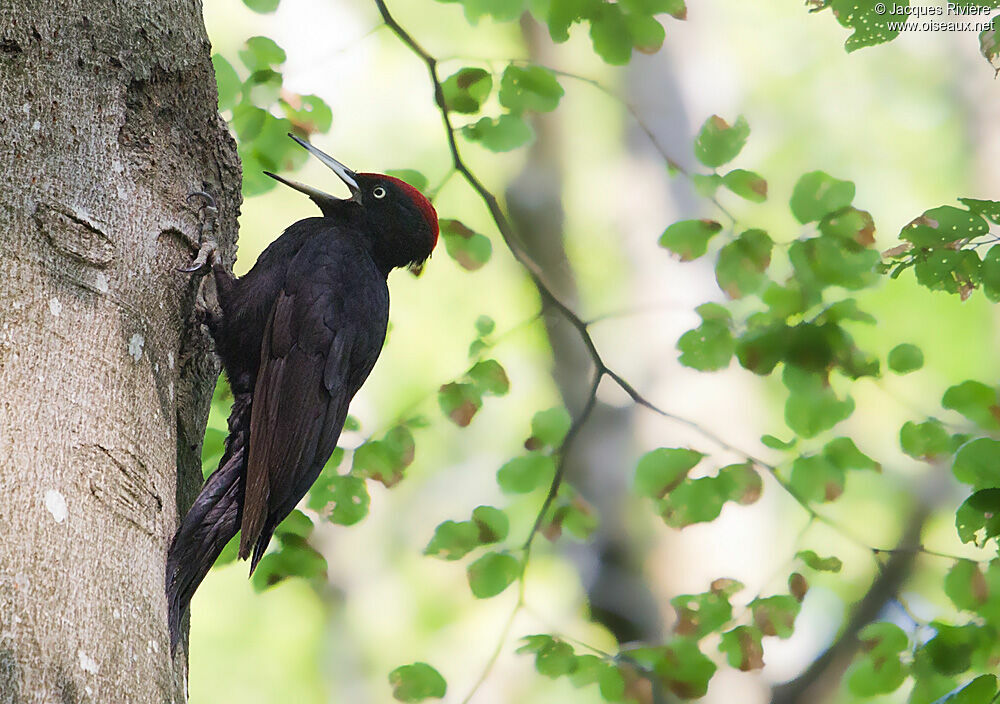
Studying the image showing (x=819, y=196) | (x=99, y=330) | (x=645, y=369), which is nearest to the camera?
(x=99, y=330)

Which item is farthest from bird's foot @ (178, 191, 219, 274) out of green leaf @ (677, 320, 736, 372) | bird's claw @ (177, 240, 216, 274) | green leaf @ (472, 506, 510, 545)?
green leaf @ (677, 320, 736, 372)

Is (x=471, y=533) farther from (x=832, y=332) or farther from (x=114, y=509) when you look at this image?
(x=114, y=509)

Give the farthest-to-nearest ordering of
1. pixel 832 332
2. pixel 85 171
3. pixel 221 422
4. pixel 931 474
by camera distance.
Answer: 1. pixel 931 474
2. pixel 221 422
3. pixel 832 332
4. pixel 85 171

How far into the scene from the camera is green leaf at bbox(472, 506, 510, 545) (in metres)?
2.97

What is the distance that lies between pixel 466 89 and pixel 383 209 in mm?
479

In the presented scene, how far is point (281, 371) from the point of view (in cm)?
234

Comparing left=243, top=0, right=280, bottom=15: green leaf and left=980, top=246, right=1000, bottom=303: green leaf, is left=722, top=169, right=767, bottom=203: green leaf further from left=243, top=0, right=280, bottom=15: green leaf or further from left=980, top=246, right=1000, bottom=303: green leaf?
left=243, top=0, right=280, bottom=15: green leaf

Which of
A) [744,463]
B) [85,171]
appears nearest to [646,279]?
[744,463]

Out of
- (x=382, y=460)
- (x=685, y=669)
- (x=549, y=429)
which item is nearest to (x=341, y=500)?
(x=382, y=460)

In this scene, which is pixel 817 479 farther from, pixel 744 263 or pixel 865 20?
pixel 865 20

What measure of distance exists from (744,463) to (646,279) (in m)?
2.23

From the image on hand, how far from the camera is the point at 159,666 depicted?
1439 mm

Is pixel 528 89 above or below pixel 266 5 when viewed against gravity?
below

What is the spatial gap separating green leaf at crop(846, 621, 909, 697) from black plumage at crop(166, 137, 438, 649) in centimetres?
171
